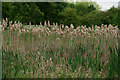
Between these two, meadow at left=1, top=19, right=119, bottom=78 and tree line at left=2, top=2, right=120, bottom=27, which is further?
tree line at left=2, top=2, right=120, bottom=27

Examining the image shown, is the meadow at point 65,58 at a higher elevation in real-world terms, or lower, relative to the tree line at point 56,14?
lower

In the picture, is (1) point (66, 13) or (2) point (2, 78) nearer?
(2) point (2, 78)

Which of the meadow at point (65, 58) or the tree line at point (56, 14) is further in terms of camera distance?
the tree line at point (56, 14)

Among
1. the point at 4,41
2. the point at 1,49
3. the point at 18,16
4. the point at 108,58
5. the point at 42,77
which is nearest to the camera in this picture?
the point at 42,77

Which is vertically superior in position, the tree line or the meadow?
the tree line

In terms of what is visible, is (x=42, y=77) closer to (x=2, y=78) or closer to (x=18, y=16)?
(x=2, y=78)

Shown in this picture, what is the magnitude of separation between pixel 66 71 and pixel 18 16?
753 cm

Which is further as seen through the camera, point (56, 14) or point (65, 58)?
point (56, 14)

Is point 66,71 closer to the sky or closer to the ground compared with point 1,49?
closer to the ground

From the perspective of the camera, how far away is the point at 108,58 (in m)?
3.84

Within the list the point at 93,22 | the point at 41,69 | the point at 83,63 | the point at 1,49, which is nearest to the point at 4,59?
the point at 1,49

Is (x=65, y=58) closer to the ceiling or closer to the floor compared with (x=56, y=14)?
closer to the floor

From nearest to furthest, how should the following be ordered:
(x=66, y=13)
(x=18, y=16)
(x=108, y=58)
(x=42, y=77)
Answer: (x=42, y=77)
(x=108, y=58)
(x=66, y=13)
(x=18, y=16)

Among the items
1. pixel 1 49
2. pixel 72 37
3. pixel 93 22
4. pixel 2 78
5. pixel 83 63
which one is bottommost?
pixel 2 78
